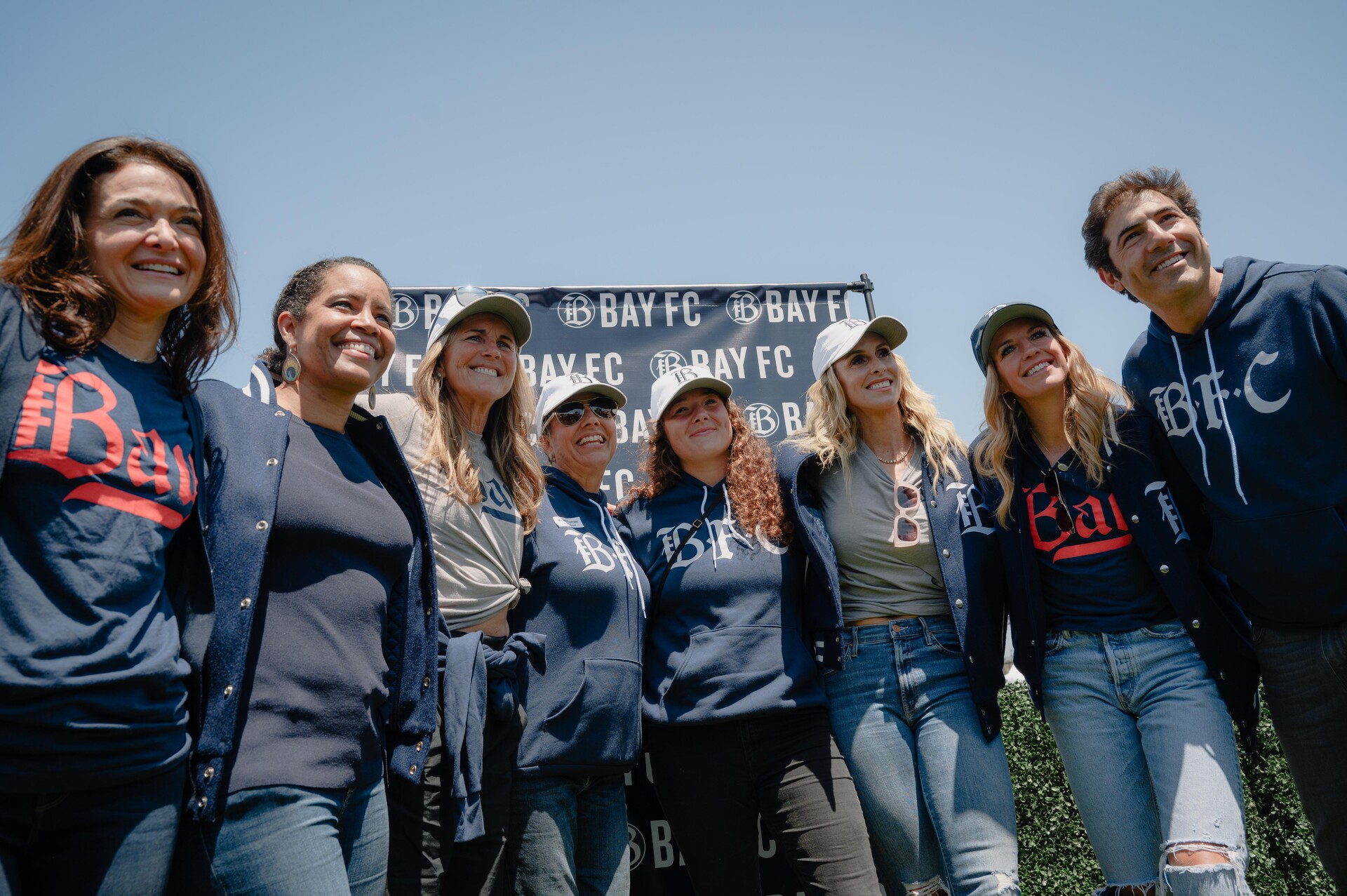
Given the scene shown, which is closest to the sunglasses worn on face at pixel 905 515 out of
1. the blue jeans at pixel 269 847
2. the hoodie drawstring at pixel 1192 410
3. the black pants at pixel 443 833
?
the hoodie drawstring at pixel 1192 410

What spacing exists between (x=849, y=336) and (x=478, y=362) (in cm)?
157

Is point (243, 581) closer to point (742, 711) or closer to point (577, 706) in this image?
point (577, 706)

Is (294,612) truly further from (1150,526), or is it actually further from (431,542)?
(1150,526)

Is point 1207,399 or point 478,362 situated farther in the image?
point 478,362

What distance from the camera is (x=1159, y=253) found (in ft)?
10.4

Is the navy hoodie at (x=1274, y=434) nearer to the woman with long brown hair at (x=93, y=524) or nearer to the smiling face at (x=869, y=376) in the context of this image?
the smiling face at (x=869, y=376)

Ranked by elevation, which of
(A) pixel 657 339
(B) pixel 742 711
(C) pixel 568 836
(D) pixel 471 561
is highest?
(A) pixel 657 339

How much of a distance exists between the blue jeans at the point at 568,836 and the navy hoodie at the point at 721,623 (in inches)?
14.0

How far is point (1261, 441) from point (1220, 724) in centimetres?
95

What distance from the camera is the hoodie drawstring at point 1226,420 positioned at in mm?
2906

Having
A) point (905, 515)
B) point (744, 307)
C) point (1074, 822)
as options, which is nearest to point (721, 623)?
point (905, 515)

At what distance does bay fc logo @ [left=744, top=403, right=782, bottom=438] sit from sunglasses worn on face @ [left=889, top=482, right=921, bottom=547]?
1.36m

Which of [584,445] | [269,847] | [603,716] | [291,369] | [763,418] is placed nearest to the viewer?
[269,847]

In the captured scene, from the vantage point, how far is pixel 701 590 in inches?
129
